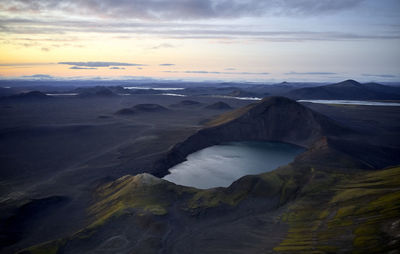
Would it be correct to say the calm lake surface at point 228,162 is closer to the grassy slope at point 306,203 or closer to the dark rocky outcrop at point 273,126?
the dark rocky outcrop at point 273,126

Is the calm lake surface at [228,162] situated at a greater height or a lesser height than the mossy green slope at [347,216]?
lesser

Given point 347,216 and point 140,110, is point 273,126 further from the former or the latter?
point 140,110

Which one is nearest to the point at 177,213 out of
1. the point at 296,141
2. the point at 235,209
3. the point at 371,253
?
the point at 235,209

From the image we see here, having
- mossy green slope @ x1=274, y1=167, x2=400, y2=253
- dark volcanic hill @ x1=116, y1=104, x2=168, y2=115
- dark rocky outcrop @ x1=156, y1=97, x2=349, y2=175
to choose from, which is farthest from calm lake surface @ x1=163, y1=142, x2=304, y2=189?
dark volcanic hill @ x1=116, y1=104, x2=168, y2=115

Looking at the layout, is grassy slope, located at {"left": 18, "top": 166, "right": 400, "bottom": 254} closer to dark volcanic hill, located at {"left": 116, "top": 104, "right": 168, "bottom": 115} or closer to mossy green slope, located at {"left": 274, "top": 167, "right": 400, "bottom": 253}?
mossy green slope, located at {"left": 274, "top": 167, "right": 400, "bottom": 253}

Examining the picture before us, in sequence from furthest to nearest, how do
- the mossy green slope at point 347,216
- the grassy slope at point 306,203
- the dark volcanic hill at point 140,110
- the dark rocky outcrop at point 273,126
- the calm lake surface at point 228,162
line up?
the dark volcanic hill at point 140,110 < the dark rocky outcrop at point 273,126 < the calm lake surface at point 228,162 < the grassy slope at point 306,203 < the mossy green slope at point 347,216

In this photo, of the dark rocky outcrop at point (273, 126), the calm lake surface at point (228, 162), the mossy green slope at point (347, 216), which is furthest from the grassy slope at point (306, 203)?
the dark rocky outcrop at point (273, 126)
